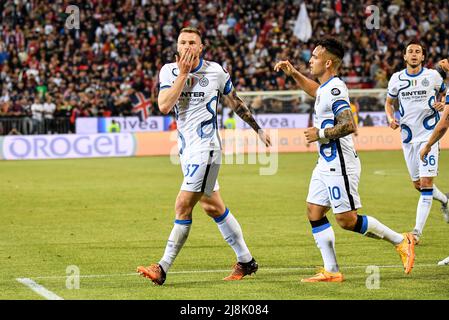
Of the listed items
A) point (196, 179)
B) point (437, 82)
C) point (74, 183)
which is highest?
point (437, 82)

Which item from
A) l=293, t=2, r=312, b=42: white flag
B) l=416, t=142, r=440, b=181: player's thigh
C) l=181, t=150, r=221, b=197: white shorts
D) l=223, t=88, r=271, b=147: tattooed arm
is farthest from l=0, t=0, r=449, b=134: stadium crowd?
l=181, t=150, r=221, b=197: white shorts

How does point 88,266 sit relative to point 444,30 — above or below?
below

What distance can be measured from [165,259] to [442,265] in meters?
3.15

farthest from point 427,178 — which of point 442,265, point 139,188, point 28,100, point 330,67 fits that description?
point 28,100

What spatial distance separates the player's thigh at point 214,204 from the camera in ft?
30.2

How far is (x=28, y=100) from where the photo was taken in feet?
107

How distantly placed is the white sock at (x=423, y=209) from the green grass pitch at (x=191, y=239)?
0.29 m

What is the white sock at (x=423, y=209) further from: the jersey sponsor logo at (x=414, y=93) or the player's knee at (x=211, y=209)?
the player's knee at (x=211, y=209)

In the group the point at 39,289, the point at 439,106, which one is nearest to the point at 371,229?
the point at 439,106

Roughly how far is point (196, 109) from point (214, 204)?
39.1 inches

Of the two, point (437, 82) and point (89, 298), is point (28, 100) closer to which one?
point (437, 82)

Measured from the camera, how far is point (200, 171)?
350 inches

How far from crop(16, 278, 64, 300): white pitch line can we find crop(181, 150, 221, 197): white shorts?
163 centimetres

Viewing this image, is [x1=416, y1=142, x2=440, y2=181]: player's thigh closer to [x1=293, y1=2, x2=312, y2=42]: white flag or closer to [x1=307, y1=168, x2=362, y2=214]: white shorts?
[x1=307, y1=168, x2=362, y2=214]: white shorts
